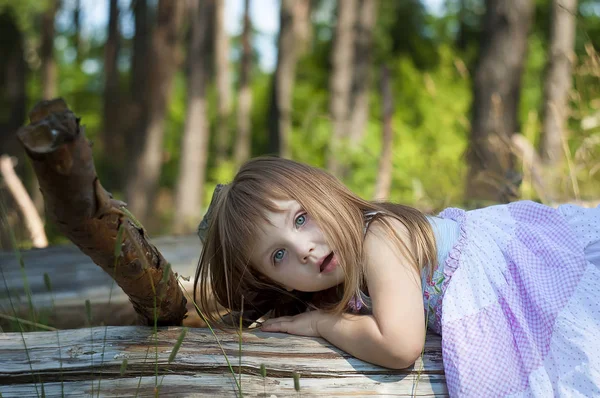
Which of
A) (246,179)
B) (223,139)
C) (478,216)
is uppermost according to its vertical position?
(246,179)

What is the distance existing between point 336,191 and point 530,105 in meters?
17.9

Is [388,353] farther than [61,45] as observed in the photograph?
No

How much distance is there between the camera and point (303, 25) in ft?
48.5

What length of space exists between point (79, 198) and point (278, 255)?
75 cm

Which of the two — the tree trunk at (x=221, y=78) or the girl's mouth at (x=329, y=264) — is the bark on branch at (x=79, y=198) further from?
the tree trunk at (x=221, y=78)

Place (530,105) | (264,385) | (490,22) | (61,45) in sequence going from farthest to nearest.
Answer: (61,45)
(530,105)
(490,22)
(264,385)

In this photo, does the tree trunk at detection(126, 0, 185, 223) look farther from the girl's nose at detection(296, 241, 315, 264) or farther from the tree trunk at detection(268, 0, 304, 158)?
the girl's nose at detection(296, 241, 315, 264)

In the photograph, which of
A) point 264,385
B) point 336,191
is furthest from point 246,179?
point 264,385

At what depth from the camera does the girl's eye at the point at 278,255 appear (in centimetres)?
198

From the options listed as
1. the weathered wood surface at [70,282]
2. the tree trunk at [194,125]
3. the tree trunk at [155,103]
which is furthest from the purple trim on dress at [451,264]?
the tree trunk at [194,125]

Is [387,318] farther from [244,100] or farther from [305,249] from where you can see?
[244,100]

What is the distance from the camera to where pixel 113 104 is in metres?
16.4

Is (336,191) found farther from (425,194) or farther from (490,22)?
(490,22)

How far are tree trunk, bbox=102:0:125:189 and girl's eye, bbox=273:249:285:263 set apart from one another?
1407 centimetres
